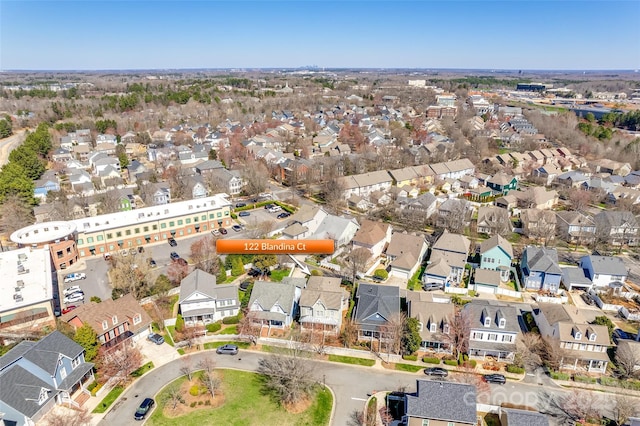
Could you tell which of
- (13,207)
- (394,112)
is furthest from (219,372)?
(394,112)

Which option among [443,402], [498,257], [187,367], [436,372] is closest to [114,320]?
[187,367]

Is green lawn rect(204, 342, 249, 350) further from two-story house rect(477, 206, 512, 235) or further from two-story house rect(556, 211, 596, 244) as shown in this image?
two-story house rect(556, 211, 596, 244)

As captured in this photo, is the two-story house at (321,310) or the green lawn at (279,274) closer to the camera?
the two-story house at (321,310)

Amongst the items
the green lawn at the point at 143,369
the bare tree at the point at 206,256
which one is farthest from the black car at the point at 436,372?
the bare tree at the point at 206,256

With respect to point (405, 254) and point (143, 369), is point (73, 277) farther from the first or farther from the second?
point (405, 254)

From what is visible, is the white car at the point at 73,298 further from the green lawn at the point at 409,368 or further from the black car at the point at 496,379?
the black car at the point at 496,379

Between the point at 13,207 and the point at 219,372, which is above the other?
the point at 13,207

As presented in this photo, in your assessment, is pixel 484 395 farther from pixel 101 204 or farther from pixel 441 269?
pixel 101 204
